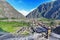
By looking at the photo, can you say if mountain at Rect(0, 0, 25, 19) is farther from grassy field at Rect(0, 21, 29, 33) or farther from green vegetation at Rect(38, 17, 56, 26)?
green vegetation at Rect(38, 17, 56, 26)

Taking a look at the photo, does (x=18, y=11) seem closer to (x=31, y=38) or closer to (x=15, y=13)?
(x=15, y=13)

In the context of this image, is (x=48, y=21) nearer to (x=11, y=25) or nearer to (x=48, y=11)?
(x=48, y=11)

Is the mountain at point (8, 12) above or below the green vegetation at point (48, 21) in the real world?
above

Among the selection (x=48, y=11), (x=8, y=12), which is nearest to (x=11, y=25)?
(x=8, y=12)

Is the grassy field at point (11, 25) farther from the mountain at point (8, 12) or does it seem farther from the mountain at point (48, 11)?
the mountain at point (48, 11)

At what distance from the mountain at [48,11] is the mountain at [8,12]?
1.46ft

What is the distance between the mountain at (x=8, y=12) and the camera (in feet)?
31.7

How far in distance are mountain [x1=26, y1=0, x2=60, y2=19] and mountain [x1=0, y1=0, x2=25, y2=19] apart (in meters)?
0.44

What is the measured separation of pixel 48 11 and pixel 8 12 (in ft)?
5.45

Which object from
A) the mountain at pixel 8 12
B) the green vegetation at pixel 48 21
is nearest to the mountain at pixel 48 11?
the green vegetation at pixel 48 21

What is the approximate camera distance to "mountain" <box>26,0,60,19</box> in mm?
9906

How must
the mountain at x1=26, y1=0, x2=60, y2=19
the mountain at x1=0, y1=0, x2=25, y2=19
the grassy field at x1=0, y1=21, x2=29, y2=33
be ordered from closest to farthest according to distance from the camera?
the grassy field at x1=0, y1=21, x2=29, y2=33 → the mountain at x1=0, y1=0, x2=25, y2=19 → the mountain at x1=26, y1=0, x2=60, y2=19

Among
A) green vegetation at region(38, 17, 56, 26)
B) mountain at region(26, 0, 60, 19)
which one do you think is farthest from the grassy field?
green vegetation at region(38, 17, 56, 26)

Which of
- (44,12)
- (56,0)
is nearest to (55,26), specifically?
(44,12)
